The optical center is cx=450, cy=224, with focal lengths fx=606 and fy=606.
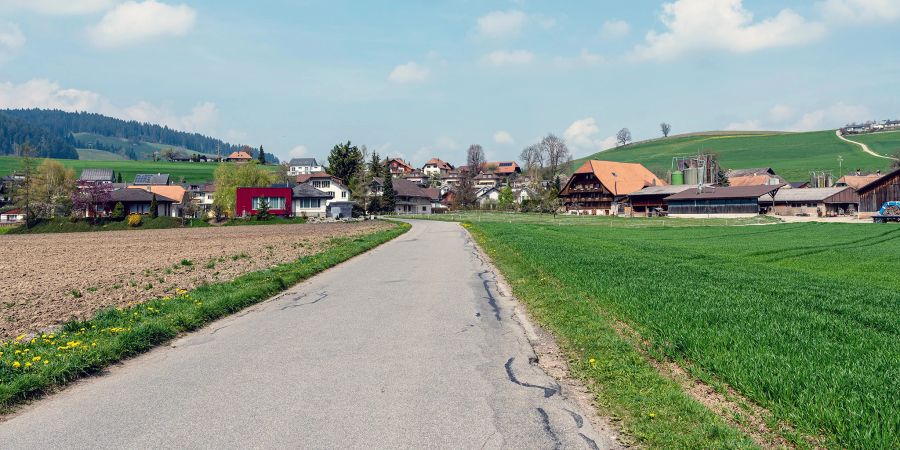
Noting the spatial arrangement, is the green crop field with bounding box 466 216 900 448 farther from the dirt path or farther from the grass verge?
the dirt path

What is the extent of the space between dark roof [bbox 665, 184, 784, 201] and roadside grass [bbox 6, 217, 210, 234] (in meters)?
71.7

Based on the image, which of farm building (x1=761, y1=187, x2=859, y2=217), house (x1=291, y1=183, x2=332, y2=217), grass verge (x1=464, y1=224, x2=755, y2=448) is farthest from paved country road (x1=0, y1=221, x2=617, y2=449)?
farm building (x1=761, y1=187, x2=859, y2=217)

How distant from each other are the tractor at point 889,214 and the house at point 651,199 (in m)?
32.9

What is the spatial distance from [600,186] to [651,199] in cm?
954

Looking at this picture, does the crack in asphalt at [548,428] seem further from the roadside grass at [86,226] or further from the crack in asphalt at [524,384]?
the roadside grass at [86,226]

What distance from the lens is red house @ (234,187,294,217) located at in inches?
3484

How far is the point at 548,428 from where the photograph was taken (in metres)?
5.69

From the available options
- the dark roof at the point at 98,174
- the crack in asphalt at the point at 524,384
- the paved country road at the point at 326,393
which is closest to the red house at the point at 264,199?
the paved country road at the point at 326,393

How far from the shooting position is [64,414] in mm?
6324

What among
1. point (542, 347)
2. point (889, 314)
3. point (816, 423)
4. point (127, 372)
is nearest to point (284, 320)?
point (127, 372)

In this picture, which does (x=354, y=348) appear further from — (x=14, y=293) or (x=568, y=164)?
(x=568, y=164)

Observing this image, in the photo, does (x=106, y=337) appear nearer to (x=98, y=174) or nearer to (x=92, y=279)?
(x=92, y=279)

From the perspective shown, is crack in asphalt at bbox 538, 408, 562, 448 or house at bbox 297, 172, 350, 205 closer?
crack in asphalt at bbox 538, 408, 562, 448

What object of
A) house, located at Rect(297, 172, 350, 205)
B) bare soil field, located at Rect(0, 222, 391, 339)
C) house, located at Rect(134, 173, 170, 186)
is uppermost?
house, located at Rect(134, 173, 170, 186)
